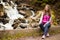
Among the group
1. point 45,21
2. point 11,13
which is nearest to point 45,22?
point 45,21

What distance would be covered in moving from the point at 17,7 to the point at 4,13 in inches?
72.5

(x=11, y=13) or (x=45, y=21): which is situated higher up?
(x=45, y=21)

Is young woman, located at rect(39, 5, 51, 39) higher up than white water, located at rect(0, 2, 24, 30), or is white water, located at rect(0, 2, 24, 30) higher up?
young woman, located at rect(39, 5, 51, 39)

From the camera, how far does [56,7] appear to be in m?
13.9

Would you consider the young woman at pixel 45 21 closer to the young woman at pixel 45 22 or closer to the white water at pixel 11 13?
the young woman at pixel 45 22

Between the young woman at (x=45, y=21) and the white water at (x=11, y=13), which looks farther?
the white water at (x=11, y=13)

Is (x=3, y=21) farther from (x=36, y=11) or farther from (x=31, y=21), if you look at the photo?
(x=36, y=11)

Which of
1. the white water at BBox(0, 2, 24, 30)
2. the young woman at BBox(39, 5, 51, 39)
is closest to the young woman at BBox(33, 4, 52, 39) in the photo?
the young woman at BBox(39, 5, 51, 39)

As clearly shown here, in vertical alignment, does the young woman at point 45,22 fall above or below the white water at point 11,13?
above

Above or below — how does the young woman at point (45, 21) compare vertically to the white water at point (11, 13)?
above

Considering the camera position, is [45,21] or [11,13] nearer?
[45,21]

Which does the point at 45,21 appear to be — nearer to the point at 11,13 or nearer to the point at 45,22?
the point at 45,22

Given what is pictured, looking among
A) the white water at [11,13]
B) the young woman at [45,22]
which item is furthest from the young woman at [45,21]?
the white water at [11,13]

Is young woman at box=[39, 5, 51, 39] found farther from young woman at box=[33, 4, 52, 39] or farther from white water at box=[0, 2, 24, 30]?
white water at box=[0, 2, 24, 30]
